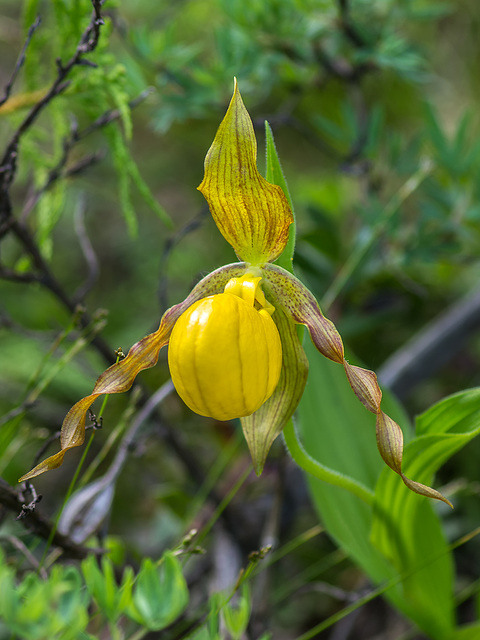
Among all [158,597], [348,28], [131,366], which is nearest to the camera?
[158,597]

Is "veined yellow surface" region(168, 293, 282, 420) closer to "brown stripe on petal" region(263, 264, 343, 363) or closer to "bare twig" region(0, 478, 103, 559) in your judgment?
"brown stripe on petal" region(263, 264, 343, 363)

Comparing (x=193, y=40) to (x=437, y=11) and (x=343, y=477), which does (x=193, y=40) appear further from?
(x=343, y=477)

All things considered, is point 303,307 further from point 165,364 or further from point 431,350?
point 165,364

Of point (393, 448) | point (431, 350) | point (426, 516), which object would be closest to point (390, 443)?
point (393, 448)

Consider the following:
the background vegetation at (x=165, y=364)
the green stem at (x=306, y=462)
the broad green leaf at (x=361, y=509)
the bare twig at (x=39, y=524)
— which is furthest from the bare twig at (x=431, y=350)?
the bare twig at (x=39, y=524)

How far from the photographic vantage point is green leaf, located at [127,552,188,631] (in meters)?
0.42

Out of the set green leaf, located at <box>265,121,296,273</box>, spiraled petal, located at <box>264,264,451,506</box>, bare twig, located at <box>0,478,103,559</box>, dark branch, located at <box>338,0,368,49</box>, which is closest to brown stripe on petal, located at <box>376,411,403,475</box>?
spiraled petal, located at <box>264,264,451,506</box>

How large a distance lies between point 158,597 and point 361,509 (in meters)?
0.53

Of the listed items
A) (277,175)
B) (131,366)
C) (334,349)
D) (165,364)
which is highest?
(277,175)

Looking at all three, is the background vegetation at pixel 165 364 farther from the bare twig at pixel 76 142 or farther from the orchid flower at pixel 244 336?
the orchid flower at pixel 244 336

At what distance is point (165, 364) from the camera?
5.49 feet

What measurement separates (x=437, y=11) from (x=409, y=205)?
3.19ft

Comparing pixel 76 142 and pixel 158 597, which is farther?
pixel 76 142

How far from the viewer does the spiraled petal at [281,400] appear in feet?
2.39
